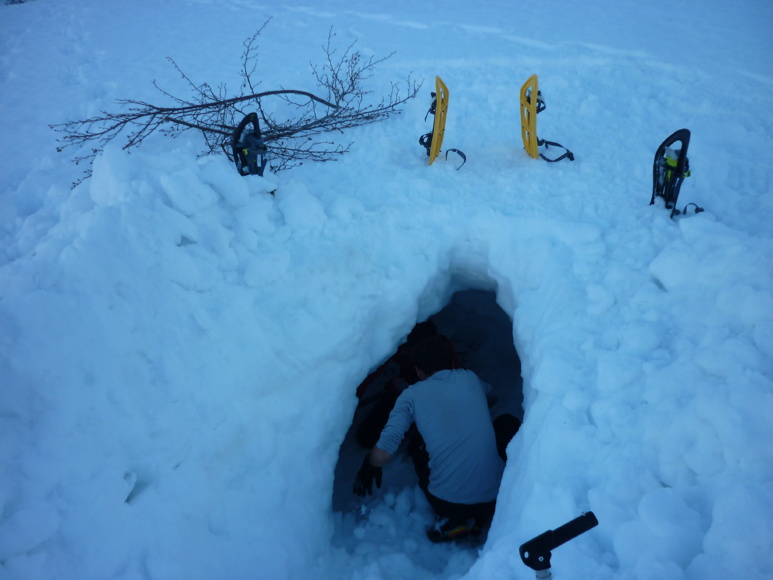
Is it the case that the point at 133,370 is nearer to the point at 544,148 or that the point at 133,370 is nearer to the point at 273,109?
the point at 273,109

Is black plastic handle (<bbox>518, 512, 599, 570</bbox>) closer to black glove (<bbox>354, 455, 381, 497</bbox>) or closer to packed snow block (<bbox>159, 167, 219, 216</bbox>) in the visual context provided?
black glove (<bbox>354, 455, 381, 497</bbox>)

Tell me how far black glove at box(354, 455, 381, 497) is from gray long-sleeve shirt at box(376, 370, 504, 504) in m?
0.47

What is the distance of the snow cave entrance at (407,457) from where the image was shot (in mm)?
3666

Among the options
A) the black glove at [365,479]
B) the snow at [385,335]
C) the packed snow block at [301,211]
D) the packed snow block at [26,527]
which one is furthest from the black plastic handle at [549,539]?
the packed snow block at [301,211]

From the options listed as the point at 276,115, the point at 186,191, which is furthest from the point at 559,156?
the point at 186,191

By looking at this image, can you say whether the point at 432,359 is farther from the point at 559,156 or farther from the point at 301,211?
the point at 559,156

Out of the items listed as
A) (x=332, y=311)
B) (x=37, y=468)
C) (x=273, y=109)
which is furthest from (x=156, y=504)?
(x=273, y=109)

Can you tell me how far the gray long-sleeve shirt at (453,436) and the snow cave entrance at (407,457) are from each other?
1.54 feet

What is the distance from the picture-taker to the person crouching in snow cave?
11.3 ft

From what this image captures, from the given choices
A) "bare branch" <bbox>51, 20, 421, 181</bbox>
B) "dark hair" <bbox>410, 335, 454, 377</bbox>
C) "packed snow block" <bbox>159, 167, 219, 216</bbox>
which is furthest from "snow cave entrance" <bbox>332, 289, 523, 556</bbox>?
"bare branch" <bbox>51, 20, 421, 181</bbox>

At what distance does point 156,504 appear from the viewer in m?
2.49

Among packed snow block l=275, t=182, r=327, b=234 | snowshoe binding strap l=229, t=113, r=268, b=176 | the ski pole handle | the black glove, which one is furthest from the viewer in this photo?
the black glove

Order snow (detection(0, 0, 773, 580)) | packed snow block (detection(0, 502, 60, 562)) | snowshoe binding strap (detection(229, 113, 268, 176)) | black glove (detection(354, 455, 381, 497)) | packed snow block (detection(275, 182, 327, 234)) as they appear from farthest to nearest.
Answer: black glove (detection(354, 455, 381, 497)) < snowshoe binding strap (detection(229, 113, 268, 176)) < packed snow block (detection(275, 182, 327, 234)) < snow (detection(0, 0, 773, 580)) < packed snow block (detection(0, 502, 60, 562))

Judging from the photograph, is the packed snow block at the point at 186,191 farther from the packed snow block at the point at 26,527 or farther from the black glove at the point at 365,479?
the black glove at the point at 365,479
